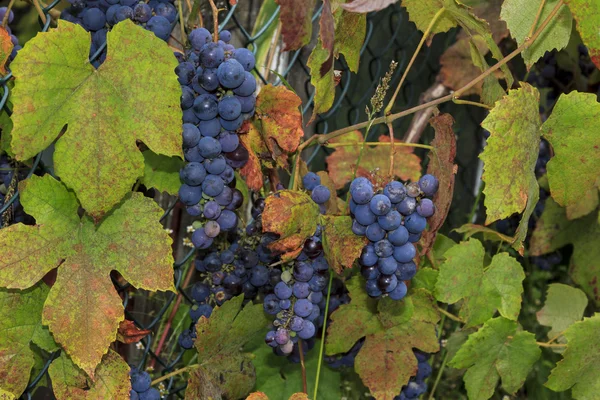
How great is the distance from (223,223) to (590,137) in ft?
2.07

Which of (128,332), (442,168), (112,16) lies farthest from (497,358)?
(112,16)

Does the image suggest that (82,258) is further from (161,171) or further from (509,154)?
(509,154)

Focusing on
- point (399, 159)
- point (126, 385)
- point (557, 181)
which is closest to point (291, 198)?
point (126, 385)

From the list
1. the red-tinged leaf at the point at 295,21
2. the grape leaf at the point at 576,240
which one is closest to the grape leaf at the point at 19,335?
the red-tinged leaf at the point at 295,21

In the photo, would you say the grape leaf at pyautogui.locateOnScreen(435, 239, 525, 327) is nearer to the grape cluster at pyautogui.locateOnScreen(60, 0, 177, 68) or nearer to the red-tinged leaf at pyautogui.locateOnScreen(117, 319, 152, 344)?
the red-tinged leaf at pyautogui.locateOnScreen(117, 319, 152, 344)

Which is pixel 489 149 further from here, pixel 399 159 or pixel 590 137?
pixel 399 159

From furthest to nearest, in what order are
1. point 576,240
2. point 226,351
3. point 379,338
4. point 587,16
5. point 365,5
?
point 576,240 → point 379,338 → point 226,351 → point 587,16 → point 365,5

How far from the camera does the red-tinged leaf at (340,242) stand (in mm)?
1145

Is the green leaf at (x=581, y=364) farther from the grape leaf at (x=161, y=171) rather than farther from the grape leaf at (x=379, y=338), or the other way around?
the grape leaf at (x=161, y=171)

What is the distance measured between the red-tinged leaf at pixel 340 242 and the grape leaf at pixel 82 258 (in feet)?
0.81

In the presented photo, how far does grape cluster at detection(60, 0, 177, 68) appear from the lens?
1.13 metres

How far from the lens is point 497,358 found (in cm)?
150

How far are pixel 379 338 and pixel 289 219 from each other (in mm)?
440

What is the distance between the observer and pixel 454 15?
1.28m
